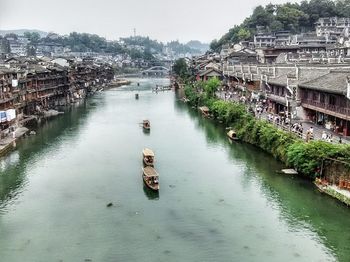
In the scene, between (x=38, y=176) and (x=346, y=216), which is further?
(x=38, y=176)

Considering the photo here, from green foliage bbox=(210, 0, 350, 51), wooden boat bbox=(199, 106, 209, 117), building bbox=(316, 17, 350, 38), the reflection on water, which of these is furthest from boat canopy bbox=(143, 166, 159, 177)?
green foliage bbox=(210, 0, 350, 51)

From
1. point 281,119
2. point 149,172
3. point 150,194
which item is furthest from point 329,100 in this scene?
point 150,194

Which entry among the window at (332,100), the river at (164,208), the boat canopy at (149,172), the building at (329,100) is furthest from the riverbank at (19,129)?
the window at (332,100)

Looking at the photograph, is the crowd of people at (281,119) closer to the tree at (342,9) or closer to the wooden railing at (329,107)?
the wooden railing at (329,107)

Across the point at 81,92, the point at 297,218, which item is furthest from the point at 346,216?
the point at 81,92

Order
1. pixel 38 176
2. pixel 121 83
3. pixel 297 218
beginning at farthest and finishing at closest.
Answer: pixel 121 83 → pixel 38 176 → pixel 297 218

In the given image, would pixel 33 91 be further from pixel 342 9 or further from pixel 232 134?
pixel 342 9

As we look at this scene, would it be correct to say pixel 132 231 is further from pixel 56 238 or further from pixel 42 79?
pixel 42 79
